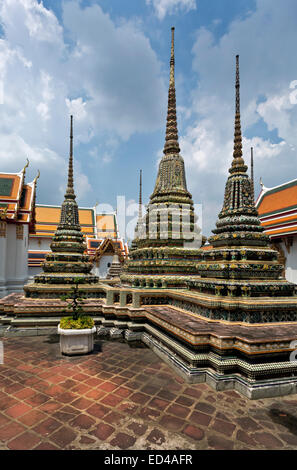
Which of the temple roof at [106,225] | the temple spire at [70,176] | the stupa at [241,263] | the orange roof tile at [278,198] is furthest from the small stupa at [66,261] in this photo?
the temple roof at [106,225]

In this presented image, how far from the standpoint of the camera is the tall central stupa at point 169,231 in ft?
34.8

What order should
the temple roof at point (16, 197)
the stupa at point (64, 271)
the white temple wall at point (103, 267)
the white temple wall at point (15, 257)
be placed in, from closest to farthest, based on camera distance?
the stupa at point (64, 271), the temple roof at point (16, 197), the white temple wall at point (15, 257), the white temple wall at point (103, 267)

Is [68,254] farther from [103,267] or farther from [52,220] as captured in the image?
[52,220]

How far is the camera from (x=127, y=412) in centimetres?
396

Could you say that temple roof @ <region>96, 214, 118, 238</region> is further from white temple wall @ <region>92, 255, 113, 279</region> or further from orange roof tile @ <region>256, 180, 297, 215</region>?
orange roof tile @ <region>256, 180, 297, 215</region>

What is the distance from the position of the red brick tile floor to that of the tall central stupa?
4.96 meters

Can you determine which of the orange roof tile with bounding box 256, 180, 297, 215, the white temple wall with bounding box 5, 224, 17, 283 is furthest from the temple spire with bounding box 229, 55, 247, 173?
the white temple wall with bounding box 5, 224, 17, 283

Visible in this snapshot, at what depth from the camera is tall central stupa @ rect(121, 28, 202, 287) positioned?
10.6m

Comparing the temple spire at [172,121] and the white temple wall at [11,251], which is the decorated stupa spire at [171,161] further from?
the white temple wall at [11,251]

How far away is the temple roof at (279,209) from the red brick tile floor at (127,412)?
54.0ft

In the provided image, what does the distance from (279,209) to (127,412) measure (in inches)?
828

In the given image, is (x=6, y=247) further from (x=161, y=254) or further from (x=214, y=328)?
(x=214, y=328)
